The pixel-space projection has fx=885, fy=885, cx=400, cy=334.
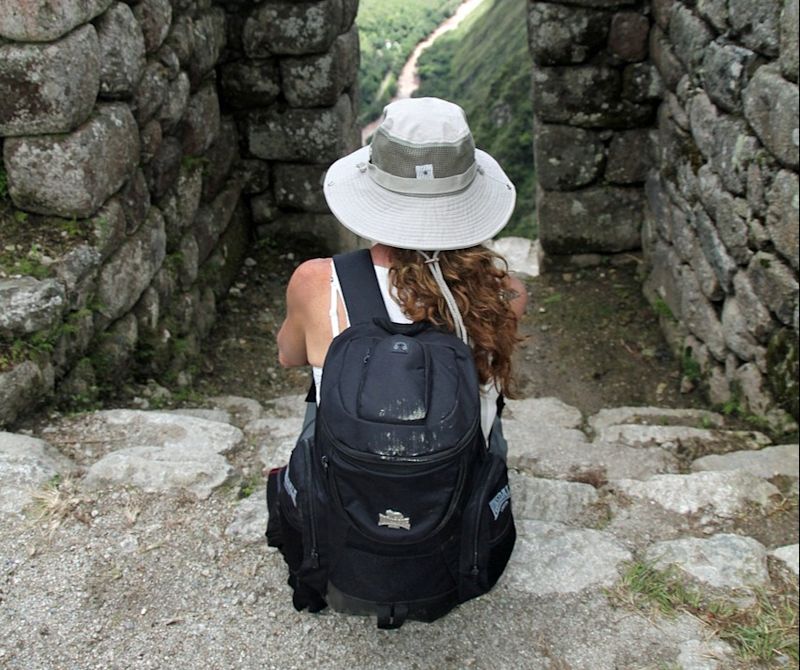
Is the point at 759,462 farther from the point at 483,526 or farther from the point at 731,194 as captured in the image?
the point at 483,526

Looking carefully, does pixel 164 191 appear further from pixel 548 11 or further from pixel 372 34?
pixel 372 34

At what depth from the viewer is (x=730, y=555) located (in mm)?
2674

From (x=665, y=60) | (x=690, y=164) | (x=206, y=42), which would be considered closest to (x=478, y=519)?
(x=690, y=164)

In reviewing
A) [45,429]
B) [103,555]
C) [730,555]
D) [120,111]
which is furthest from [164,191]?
[730,555]

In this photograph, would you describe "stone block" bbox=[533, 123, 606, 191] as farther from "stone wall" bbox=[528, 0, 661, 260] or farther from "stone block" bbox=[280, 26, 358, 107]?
"stone block" bbox=[280, 26, 358, 107]

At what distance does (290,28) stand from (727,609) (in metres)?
4.01

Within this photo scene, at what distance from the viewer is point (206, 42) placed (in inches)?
185

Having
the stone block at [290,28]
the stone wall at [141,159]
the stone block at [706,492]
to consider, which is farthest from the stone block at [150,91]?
the stone block at [706,492]

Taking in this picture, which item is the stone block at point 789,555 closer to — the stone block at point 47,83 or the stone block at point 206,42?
the stone block at point 47,83

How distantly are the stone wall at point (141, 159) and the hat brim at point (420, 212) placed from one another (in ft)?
4.72

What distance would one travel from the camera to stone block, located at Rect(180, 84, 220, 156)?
4488 mm

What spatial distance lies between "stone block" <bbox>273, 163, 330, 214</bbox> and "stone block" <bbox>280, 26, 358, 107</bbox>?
42cm

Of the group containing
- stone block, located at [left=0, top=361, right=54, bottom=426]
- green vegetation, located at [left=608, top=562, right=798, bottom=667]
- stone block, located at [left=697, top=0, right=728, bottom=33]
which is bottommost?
green vegetation, located at [left=608, top=562, right=798, bottom=667]

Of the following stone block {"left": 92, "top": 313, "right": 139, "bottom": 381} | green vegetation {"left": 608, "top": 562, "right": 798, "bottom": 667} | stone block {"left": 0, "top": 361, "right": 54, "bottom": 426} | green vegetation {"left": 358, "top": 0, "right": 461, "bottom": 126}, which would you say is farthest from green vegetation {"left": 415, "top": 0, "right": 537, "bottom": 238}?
green vegetation {"left": 608, "top": 562, "right": 798, "bottom": 667}
